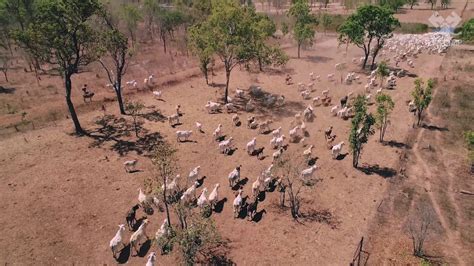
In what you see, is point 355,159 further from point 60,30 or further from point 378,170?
point 60,30

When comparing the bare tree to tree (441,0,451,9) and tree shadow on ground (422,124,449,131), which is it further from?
tree (441,0,451,9)

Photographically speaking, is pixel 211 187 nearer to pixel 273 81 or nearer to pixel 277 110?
pixel 277 110

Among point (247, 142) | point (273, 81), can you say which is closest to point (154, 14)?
point (273, 81)

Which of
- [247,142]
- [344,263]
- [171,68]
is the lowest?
[344,263]

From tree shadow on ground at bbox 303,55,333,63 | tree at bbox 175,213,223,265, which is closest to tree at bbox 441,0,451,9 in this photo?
tree shadow on ground at bbox 303,55,333,63

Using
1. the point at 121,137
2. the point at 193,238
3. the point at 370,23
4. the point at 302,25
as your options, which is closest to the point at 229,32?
the point at 121,137

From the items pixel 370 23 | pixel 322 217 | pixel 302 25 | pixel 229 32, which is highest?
pixel 229 32
